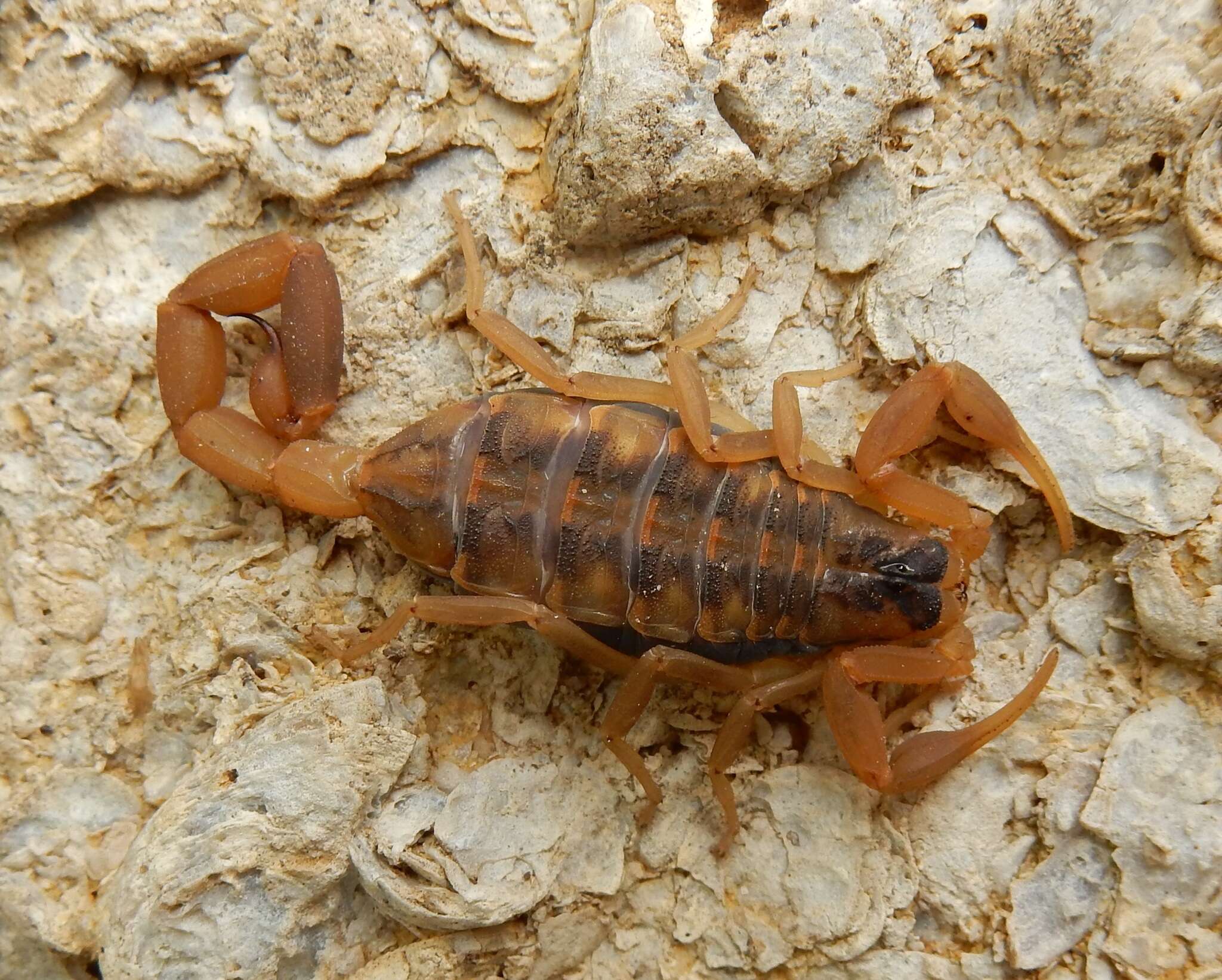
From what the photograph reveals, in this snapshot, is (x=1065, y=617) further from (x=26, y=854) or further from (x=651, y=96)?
(x=26, y=854)

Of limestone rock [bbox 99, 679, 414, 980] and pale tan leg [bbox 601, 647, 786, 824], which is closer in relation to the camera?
limestone rock [bbox 99, 679, 414, 980]

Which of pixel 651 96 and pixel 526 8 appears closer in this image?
pixel 651 96

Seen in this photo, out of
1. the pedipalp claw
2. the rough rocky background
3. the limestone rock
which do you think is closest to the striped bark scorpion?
the pedipalp claw

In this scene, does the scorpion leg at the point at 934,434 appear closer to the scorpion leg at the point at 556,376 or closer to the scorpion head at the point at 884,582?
the scorpion head at the point at 884,582

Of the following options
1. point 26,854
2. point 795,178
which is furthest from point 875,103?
point 26,854

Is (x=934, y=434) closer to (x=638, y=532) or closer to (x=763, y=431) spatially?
(x=763, y=431)

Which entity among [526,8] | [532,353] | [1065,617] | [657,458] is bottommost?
[1065,617]

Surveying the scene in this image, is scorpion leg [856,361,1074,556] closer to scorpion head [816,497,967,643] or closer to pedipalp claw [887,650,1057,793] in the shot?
scorpion head [816,497,967,643]
